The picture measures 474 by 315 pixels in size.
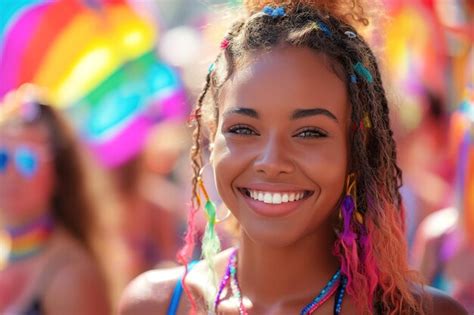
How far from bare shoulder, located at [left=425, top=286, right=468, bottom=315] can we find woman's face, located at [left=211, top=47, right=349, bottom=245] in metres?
0.35

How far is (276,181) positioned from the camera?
7.14 feet

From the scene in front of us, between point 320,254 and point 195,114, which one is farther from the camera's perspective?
point 195,114

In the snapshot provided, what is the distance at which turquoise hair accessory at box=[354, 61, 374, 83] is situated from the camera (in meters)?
2.27

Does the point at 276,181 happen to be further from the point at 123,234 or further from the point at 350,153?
the point at 123,234

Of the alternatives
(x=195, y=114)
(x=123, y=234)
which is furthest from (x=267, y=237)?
(x=123, y=234)

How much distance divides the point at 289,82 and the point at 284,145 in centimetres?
16

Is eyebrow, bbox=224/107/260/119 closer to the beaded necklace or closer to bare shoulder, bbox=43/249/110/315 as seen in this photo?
the beaded necklace

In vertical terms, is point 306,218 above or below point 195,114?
below

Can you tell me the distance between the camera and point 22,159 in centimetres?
348

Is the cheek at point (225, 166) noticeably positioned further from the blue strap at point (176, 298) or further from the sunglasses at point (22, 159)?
the sunglasses at point (22, 159)

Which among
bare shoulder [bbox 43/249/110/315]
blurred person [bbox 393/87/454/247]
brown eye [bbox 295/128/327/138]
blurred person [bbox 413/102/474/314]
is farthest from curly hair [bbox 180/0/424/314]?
blurred person [bbox 393/87/454/247]

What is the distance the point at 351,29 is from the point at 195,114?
508mm

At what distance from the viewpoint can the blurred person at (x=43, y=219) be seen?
11.0ft

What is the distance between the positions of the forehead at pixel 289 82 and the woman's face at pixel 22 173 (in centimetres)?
146
